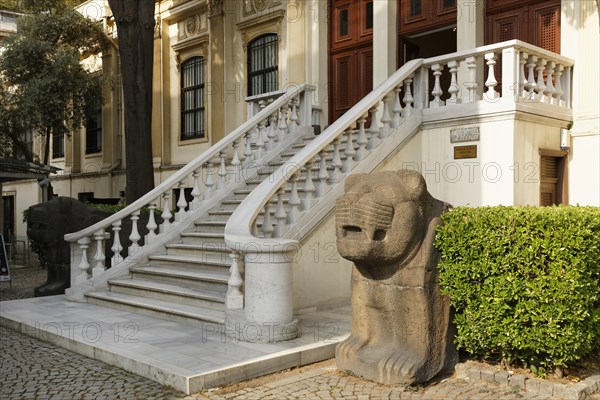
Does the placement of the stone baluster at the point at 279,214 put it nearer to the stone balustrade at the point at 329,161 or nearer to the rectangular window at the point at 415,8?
the stone balustrade at the point at 329,161

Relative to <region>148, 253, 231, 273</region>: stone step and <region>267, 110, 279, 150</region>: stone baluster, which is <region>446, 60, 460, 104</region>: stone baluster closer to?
<region>267, 110, 279, 150</region>: stone baluster

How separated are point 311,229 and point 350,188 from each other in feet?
7.74

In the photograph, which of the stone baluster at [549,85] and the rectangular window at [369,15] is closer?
the stone baluster at [549,85]

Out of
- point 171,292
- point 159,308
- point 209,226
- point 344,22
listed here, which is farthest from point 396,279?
point 344,22

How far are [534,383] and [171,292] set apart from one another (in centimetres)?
482

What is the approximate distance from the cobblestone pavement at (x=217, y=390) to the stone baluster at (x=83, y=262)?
9.71 feet

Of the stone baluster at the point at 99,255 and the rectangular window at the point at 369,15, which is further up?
the rectangular window at the point at 369,15

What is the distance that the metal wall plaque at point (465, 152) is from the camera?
8.95 meters

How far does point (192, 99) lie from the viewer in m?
17.9

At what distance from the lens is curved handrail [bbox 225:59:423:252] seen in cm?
666

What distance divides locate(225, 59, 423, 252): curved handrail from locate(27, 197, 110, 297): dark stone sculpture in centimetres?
369

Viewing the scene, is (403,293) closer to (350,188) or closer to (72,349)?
(350,188)

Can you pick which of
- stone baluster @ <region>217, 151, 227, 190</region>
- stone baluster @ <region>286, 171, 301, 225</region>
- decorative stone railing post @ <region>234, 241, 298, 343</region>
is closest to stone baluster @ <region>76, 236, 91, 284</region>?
stone baluster @ <region>217, 151, 227, 190</region>

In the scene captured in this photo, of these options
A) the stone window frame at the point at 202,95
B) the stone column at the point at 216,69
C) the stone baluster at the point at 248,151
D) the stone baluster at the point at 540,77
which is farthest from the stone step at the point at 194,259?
the stone window frame at the point at 202,95
